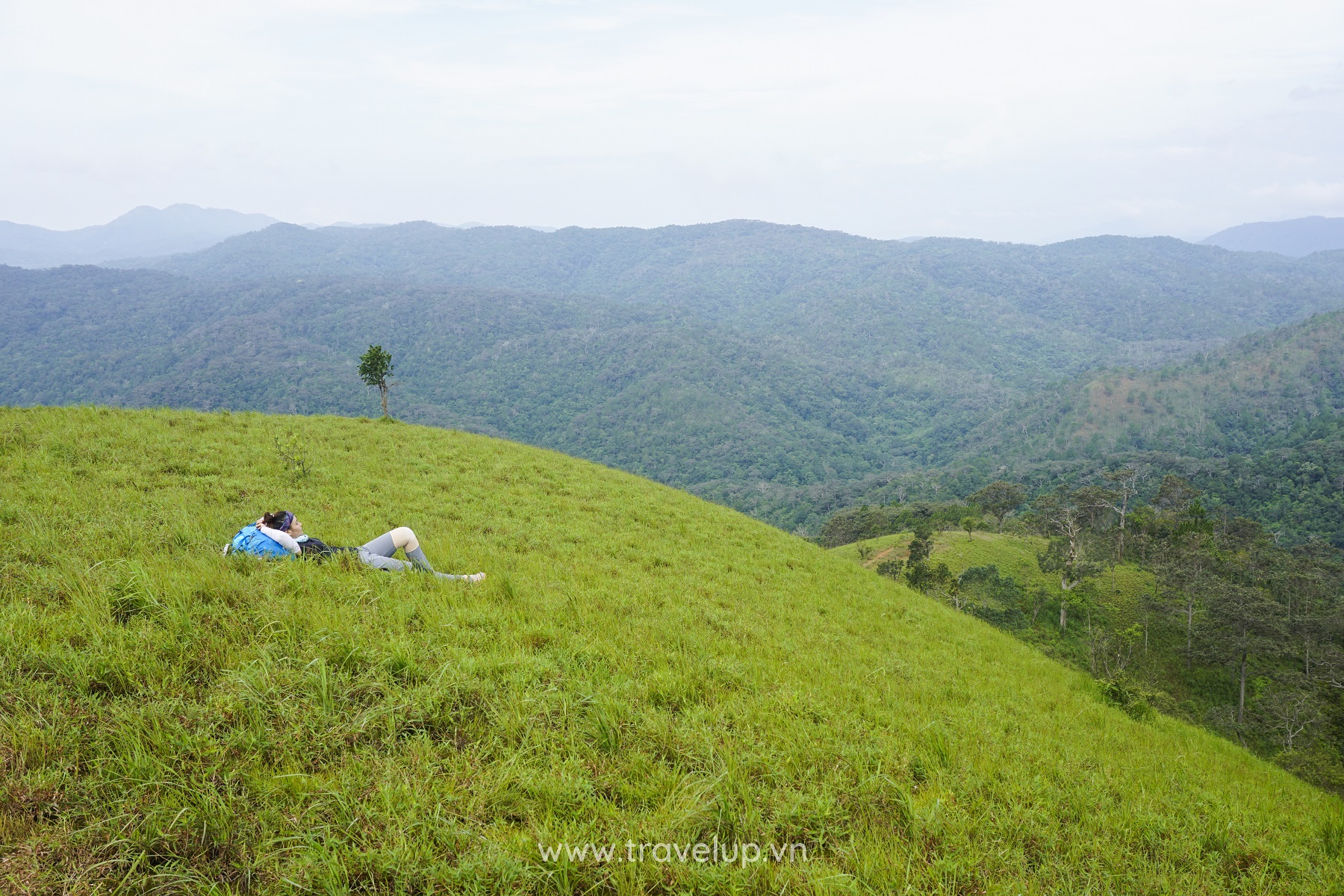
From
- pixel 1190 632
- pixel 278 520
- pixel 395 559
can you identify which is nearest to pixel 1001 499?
pixel 1190 632

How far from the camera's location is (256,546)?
5.48 metres

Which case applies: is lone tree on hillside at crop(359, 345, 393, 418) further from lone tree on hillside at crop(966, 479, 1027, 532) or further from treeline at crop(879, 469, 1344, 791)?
lone tree on hillside at crop(966, 479, 1027, 532)

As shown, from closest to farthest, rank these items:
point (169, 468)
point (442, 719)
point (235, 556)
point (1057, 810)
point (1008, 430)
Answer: point (442, 719)
point (1057, 810)
point (235, 556)
point (169, 468)
point (1008, 430)

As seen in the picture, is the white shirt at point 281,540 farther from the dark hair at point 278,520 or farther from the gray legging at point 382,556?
the gray legging at point 382,556

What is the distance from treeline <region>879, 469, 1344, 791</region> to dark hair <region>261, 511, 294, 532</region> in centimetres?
3066

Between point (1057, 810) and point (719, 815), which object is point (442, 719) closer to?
point (719, 815)

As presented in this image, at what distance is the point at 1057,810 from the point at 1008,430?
600 feet

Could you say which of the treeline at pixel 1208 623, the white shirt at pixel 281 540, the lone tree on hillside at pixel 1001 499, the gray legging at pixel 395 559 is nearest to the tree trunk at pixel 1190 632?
the treeline at pixel 1208 623

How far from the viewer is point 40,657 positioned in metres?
3.25

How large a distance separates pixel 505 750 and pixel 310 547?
388 cm

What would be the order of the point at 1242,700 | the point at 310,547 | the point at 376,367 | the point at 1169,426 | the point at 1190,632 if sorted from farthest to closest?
1. the point at 1169,426
2. the point at 1190,632
3. the point at 1242,700
4. the point at 376,367
5. the point at 310,547

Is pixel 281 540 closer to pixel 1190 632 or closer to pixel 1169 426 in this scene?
pixel 1190 632

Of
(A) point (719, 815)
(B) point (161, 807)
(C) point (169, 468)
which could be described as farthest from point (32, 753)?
(C) point (169, 468)

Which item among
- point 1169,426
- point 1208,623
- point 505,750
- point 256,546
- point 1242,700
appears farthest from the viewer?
point 1169,426
